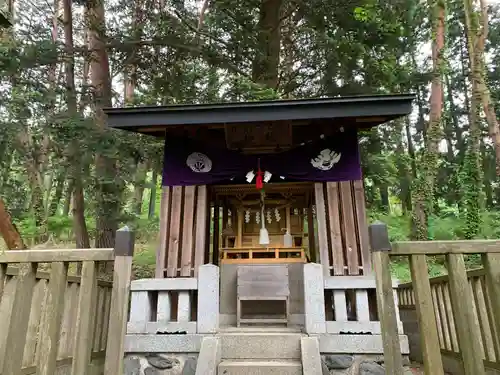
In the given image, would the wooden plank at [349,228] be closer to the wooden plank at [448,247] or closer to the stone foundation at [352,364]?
the stone foundation at [352,364]

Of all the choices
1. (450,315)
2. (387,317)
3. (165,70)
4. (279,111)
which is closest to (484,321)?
(450,315)

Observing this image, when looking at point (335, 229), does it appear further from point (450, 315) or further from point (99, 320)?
point (99, 320)

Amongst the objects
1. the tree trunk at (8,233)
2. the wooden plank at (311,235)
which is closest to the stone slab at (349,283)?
the wooden plank at (311,235)

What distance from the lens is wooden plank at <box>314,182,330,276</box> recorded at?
5771 millimetres

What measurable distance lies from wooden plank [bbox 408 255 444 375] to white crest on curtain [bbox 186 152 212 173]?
407cm

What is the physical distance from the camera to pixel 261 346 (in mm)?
4562

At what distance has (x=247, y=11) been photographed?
8.83m

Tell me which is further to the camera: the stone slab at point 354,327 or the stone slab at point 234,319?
the stone slab at point 234,319

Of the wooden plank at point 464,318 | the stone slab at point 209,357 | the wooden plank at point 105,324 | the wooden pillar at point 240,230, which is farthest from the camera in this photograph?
the wooden pillar at point 240,230

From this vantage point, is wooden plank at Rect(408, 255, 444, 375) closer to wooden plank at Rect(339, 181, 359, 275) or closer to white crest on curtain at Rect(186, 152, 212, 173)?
wooden plank at Rect(339, 181, 359, 275)

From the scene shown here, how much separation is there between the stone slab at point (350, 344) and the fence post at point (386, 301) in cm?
164

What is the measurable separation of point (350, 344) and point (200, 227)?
9.59ft

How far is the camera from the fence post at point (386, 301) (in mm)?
2723

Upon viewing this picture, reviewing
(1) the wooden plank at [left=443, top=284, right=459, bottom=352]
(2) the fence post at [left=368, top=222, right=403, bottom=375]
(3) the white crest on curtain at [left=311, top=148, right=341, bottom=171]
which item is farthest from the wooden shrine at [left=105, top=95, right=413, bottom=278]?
(2) the fence post at [left=368, top=222, right=403, bottom=375]
